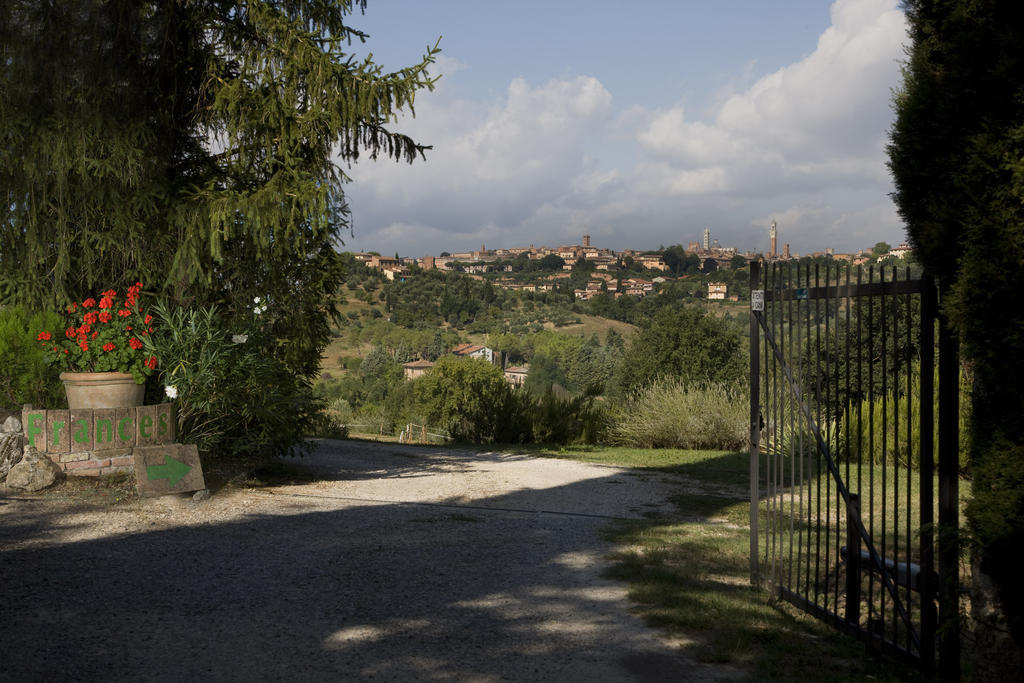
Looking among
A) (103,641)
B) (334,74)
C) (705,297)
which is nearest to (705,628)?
(103,641)

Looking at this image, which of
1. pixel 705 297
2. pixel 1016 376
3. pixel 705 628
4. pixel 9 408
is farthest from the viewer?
pixel 705 297

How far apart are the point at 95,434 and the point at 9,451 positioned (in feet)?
2.42

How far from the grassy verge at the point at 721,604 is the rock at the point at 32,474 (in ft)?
16.9

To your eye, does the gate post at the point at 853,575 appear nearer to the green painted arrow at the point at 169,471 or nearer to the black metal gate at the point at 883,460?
the black metal gate at the point at 883,460

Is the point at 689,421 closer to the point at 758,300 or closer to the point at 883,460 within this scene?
the point at 758,300

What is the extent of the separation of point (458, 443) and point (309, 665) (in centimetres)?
1244

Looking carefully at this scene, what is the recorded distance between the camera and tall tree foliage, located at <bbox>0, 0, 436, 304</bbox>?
8188 millimetres

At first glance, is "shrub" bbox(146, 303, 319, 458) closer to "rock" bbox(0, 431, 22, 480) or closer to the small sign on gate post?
"rock" bbox(0, 431, 22, 480)

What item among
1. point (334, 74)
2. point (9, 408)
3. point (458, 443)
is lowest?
point (458, 443)

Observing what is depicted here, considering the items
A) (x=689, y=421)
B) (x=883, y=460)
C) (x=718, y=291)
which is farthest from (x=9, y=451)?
(x=718, y=291)

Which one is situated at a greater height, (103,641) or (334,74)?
(334,74)

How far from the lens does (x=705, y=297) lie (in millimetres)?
84188

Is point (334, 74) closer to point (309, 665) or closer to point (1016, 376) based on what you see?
point (309, 665)

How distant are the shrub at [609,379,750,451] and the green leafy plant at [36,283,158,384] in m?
10.2
